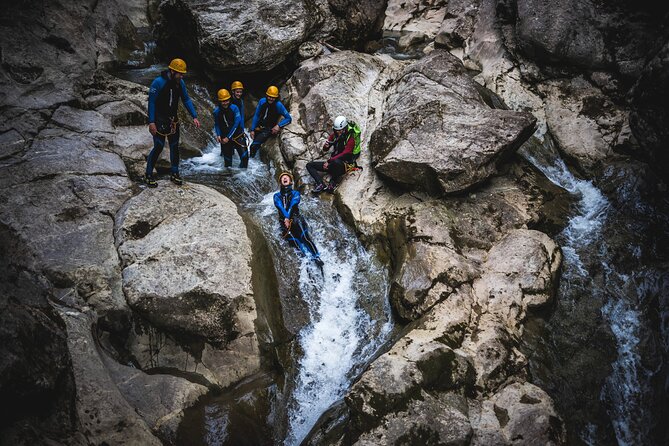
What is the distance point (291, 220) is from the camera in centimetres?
917

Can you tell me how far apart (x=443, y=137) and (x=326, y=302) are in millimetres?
5066

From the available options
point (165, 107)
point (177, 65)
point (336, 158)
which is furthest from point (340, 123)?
point (165, 107)

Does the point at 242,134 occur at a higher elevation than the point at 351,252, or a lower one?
higher

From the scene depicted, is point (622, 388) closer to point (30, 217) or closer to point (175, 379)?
point (175, 379)

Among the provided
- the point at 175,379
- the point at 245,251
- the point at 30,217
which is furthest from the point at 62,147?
the point at 175,379

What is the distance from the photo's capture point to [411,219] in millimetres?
9344

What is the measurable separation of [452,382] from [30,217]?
839 cm

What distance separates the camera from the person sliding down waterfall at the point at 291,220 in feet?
29.8

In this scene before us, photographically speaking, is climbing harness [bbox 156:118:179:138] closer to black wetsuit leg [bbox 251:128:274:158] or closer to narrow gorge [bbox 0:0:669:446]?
narrow gorge [bbox 0:0:669:446]

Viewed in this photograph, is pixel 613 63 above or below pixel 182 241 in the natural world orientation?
above

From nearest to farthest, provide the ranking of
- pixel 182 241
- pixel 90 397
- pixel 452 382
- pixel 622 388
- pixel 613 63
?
pixel 90 397 → pixel 452 382 → pixel 622 388 → pixel 182 241 → pixel 613 63

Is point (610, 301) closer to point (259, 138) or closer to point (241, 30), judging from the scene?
point (259, 138)

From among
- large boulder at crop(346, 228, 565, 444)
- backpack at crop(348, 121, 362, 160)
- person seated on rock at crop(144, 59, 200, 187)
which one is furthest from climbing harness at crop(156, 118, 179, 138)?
large boulder at crop(346, 228, 565, 444)

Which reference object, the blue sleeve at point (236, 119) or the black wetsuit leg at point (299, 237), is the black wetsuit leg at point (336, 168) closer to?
the black wetsuit leg at point (299, 237)
